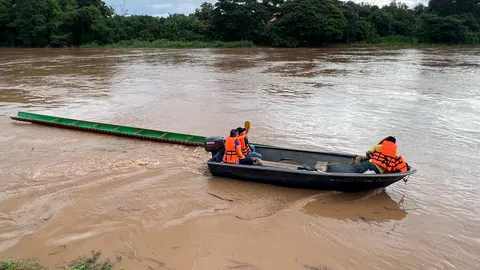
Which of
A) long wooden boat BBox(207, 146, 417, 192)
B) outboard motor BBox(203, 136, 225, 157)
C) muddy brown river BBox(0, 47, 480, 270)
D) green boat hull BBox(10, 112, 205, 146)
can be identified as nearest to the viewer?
muddy brown river BBox(0, 47, 480, 270)

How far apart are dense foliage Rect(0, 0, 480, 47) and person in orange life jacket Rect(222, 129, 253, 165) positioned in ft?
115

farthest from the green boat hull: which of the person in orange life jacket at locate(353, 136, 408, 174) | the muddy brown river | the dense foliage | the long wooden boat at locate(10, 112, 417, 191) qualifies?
the dense foliage

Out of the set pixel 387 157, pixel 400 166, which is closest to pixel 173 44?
pixel 387 157

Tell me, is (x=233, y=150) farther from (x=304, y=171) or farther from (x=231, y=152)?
(x=304, y=171)

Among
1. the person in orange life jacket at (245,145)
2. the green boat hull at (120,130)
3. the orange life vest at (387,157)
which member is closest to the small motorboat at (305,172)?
the orange life vest at (387,157)

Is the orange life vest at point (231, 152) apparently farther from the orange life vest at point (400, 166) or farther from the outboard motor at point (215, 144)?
the orange life vest at point (400, 166)

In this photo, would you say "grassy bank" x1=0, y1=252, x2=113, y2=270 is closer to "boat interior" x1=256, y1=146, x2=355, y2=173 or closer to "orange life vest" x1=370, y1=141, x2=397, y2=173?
"boat interior" x1=256, y1=146, x2=355, y2=173

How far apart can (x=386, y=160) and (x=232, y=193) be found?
2.57m

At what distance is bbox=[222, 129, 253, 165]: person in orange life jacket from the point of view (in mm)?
6809

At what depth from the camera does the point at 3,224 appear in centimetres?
545

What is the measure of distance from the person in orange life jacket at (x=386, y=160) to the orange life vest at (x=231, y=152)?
218cm

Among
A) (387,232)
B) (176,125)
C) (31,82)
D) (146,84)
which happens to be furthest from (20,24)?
(387,232)

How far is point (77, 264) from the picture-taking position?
441 centimetres

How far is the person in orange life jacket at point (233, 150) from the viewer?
6809mm
